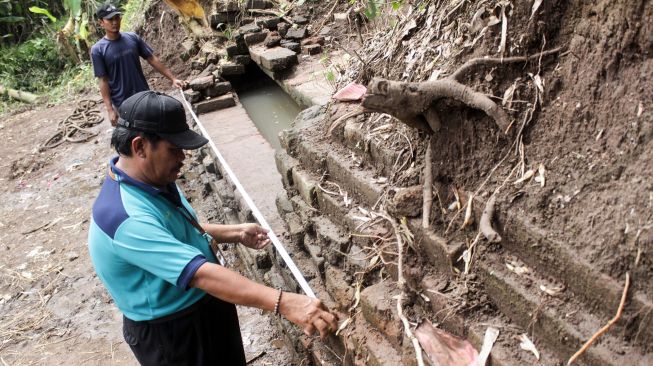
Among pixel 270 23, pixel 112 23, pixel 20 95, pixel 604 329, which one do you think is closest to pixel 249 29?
pixel 270 23

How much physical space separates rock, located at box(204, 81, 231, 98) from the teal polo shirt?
4.78 m

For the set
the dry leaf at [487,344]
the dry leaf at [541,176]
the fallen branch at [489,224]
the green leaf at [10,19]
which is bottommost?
the green leaf at [10,19]

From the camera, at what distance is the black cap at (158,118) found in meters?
2.15

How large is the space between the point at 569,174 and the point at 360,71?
5.93 feet

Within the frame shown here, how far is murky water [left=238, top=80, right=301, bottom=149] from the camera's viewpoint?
6254 millimetres

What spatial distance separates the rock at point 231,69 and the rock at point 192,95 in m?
0.64

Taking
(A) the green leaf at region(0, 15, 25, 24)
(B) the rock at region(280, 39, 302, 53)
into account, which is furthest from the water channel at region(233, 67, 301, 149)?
(A) the green leaf at region(0, 15, 25, 24)

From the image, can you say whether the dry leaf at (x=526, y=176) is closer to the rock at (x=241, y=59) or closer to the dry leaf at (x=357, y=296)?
the dry leaf at (x=357, y=296)

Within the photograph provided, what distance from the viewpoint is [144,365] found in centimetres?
255

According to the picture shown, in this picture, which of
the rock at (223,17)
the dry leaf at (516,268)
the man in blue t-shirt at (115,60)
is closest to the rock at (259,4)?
the rock at (223,17)

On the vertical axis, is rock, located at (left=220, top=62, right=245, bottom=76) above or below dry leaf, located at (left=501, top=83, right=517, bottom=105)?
below

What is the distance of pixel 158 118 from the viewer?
7.07 ft

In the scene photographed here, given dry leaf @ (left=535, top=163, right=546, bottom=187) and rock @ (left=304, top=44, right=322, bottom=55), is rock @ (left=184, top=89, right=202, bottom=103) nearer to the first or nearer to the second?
rock @ (left=304, top=44, right=322, bottom=55)

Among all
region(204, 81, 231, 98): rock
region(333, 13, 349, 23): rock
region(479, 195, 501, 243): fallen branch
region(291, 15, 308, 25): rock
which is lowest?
Result: region(204, 81, 231, 98): rock
